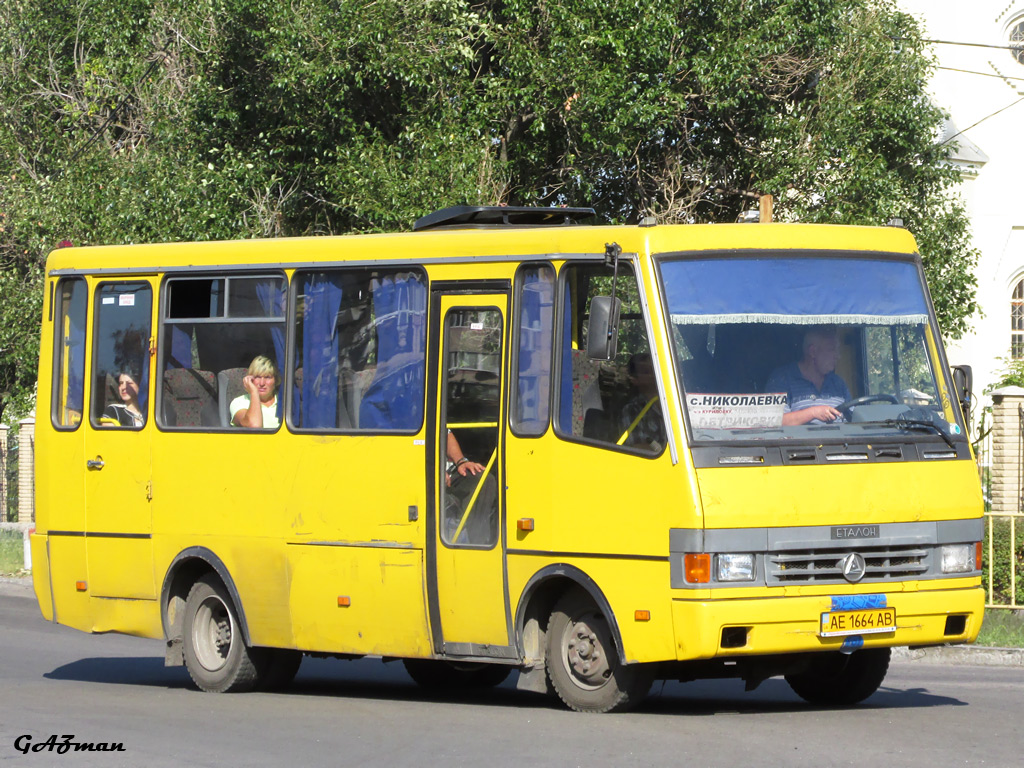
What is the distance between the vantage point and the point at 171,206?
870 inches

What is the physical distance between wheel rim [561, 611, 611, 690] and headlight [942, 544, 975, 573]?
75.0 inches

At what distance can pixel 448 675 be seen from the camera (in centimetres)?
1202

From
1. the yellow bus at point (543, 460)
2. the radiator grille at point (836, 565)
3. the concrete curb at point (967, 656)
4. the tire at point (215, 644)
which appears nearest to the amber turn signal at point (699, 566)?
the yellow bus at point (543, 460)

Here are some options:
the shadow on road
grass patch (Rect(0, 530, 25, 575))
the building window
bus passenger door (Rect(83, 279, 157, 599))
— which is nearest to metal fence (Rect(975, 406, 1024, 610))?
the shadow on road

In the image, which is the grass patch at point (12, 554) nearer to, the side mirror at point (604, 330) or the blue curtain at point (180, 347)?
the blue curtain at point (180, 347)

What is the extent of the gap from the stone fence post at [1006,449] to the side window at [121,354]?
11479 mm

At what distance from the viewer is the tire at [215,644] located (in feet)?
37.9

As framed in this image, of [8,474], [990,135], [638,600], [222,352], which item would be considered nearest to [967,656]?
[638,600]

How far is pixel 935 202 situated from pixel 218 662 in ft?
62.9

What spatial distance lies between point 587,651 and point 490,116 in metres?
12.7

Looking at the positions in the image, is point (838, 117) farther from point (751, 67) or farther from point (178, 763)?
point (178, 763)

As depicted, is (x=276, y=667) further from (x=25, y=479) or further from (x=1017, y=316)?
(x=1017, y=316)

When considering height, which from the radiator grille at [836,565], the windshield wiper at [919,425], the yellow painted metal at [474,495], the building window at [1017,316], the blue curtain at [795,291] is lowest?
the radiator grille at [836,565]

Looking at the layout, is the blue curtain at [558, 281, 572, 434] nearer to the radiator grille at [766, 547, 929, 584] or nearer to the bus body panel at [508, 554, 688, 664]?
the bus body panel at [508, 554, 688, 664]
